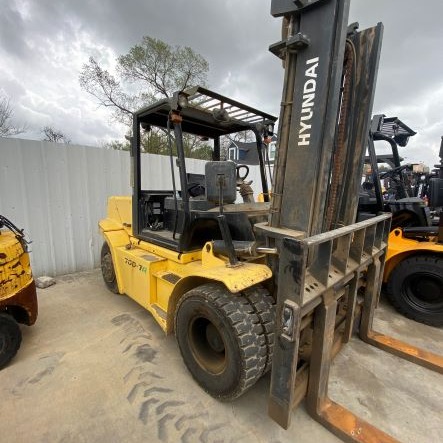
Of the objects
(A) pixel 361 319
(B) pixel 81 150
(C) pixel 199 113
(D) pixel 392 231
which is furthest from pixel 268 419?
(B) pixel 81 150

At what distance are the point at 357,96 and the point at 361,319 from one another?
7.66ft

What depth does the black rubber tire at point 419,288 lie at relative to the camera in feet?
11.4

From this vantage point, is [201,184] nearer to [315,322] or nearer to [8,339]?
[315,322]

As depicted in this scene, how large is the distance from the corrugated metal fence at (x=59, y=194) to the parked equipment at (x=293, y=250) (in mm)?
2894

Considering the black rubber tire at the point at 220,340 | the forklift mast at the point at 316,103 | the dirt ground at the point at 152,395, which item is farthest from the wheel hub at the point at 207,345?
the forklift mast at the point at 316,103

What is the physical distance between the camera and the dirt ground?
1.92m

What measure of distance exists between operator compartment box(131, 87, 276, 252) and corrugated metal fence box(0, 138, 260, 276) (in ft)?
7.43

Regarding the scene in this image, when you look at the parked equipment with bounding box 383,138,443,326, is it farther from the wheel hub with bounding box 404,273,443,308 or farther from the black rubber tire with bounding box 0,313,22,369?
the black rubber tire with bounding box 0,313,22,369

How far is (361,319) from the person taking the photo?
302cm

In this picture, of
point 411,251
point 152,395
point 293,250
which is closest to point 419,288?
point 411,251

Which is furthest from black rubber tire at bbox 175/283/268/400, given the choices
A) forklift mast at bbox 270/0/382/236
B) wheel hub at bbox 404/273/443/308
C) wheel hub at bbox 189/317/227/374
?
wheel hub at bbox 404/273/443/308

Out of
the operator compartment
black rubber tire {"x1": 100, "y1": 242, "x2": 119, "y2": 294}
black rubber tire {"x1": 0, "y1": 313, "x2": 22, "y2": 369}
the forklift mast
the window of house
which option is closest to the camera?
the forklift mast

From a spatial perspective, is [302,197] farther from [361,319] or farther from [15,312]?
[15,312]

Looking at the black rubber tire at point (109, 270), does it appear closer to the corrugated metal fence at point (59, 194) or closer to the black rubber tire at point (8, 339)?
the corrugated metal fence at point (59, 194)
